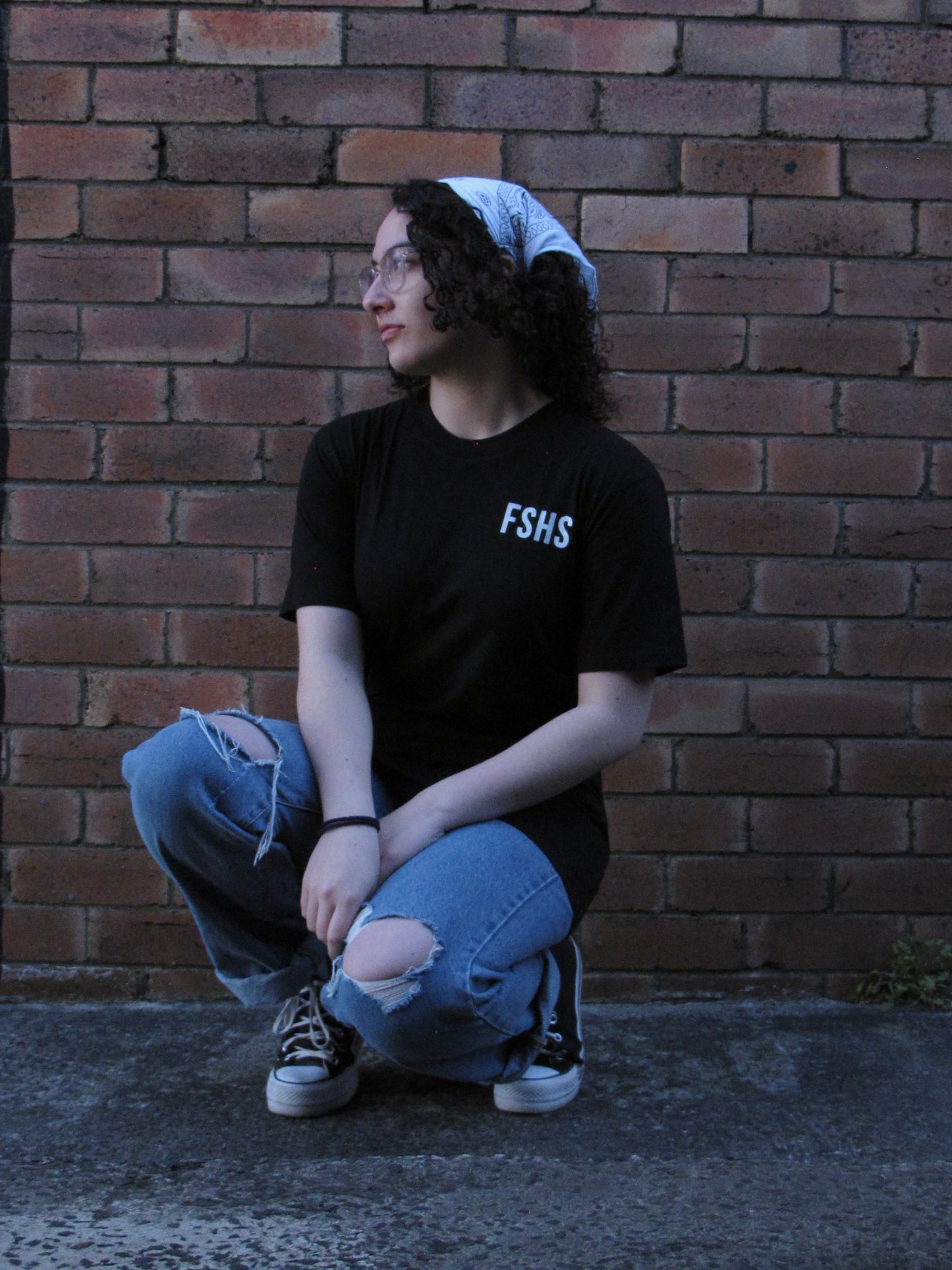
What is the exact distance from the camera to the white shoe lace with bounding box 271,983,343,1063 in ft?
6.08

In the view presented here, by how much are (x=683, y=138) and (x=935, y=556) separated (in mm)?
1027

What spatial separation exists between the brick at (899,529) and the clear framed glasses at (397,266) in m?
1.09

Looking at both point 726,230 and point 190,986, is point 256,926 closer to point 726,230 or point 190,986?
point 190,986

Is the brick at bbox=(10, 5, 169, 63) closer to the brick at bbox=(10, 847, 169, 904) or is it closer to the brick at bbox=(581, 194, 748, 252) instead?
the brick at bbox=(581, 194, 748, 252)

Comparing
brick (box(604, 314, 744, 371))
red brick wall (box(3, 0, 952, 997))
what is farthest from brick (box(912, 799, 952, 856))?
brick (box(604, 314, 744, 371))

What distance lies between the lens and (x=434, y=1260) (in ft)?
4.63

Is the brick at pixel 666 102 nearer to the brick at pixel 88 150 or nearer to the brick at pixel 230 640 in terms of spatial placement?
the brick at pixel 88 150

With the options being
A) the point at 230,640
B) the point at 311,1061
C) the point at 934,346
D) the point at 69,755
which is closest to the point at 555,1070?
the point at 311,1061

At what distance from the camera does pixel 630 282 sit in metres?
2.36

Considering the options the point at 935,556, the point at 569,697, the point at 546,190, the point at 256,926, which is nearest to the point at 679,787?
the point at 569,697

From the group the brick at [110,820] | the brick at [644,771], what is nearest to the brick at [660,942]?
the brick at [644,771]

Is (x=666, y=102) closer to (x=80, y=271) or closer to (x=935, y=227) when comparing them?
(x=935, y=227)

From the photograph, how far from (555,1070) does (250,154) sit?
74.4 inches

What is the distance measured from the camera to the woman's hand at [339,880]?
5.38ft
